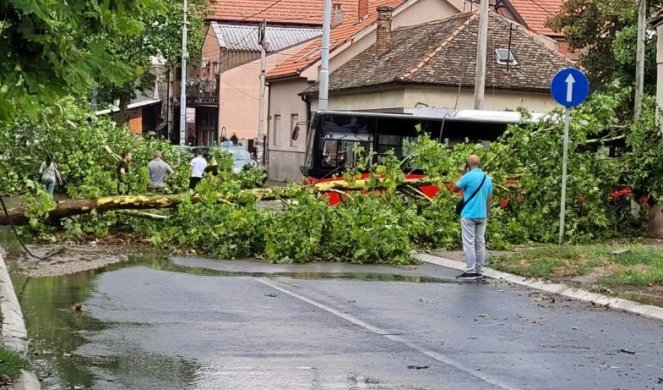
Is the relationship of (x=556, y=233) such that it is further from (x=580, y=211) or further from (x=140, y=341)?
(x=140, y=341)

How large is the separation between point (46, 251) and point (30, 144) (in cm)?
987

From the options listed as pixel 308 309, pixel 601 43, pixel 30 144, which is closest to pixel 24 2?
pixel 308 309

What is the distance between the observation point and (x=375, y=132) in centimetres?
2794

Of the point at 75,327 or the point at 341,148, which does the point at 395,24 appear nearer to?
the point at 341,148

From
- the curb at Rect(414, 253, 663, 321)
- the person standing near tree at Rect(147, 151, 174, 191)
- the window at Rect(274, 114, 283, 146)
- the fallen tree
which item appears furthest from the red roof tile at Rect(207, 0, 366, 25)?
the curb at Rect(414, 253, 663, 321)

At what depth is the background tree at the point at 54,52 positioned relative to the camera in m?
6.79

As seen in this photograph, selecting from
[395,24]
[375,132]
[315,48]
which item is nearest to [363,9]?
[315,48]

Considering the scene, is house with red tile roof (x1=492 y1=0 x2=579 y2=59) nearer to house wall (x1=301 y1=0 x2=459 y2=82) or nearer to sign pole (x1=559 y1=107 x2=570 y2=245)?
house wall (x1=301 y1=0 x2=459 y2=82)

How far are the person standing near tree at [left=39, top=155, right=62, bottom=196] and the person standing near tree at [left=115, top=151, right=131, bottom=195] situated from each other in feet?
4.96

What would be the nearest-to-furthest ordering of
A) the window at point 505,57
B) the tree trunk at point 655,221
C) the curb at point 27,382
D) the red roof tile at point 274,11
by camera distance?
the curb at point 27,382
the tree trunk at point 655,221
the window at point 505,57
the red roof tile at point 274,11

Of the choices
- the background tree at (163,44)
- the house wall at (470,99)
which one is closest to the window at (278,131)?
the background tree at (163,44)

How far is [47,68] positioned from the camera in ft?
22.8

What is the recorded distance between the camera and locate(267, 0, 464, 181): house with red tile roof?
49.1 m

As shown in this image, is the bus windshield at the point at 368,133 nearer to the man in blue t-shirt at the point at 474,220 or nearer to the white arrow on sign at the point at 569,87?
the white arrow on sign at the point at 569,87
